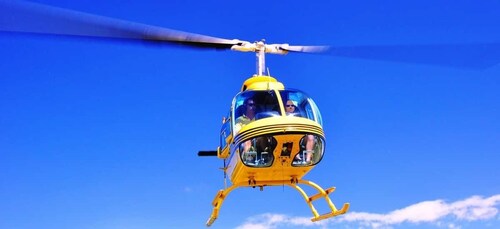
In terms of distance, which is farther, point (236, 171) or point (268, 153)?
point (236, 171)

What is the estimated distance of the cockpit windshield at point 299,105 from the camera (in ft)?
57.9

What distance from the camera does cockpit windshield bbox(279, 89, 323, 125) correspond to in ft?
57.9

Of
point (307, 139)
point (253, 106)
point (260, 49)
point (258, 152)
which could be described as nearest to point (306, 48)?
point (260, 49)

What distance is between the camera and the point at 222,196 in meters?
19.1

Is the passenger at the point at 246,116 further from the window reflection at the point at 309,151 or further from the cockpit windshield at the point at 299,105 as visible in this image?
the window reflection at the point at 309,151

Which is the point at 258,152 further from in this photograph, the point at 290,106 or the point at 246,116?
the point at 290,106

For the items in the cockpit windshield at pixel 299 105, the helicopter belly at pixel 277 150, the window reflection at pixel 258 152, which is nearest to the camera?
the helicopter belly at pixel 277 150

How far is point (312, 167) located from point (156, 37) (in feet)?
18.7

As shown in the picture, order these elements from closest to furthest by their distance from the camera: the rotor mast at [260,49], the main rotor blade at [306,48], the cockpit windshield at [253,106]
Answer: the cockpit windshield at [253,106] → the main rotor blade at [306,48] → the rotor mast at [260,49]

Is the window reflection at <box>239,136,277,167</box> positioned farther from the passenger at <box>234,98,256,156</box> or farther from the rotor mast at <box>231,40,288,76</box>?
the rotor mast at <box>231,40,288,76</box>

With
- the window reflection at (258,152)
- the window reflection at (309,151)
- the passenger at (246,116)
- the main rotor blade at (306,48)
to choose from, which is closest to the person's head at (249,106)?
the passenger at (246,116)

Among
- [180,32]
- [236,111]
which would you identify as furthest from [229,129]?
[180,32]

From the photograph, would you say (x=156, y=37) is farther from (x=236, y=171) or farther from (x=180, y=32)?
(x=236, y=171)

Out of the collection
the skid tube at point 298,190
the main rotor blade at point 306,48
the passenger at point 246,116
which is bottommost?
the skid tube at point 298,190
